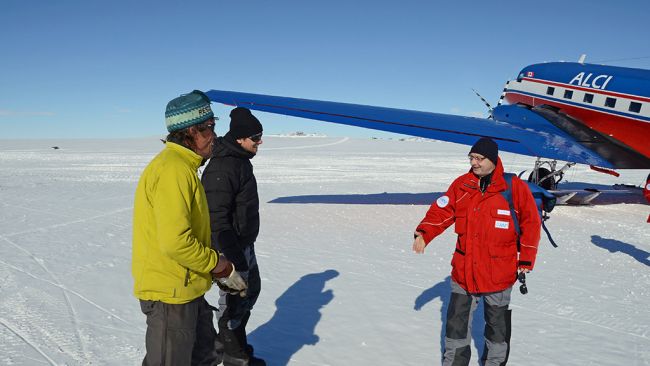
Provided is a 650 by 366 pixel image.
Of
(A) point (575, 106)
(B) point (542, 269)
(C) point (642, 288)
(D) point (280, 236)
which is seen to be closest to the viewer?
(C) point (642, 288)

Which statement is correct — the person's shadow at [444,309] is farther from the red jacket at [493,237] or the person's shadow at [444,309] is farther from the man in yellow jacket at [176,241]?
the man in yellow jacket at [176,241]

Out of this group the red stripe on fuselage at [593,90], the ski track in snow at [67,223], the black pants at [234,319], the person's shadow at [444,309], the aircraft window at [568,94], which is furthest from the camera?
the aircraft window at [568,94]

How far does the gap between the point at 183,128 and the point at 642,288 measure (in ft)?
21.4

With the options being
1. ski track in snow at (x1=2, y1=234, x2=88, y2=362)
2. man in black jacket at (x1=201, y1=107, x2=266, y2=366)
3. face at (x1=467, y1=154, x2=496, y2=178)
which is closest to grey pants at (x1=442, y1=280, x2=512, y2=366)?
face at (x1=467, y1=154, x2=496, y2=178)

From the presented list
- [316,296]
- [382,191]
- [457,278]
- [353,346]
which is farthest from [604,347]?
[382,191]

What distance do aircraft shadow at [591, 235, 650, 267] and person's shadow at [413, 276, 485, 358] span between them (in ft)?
12.2

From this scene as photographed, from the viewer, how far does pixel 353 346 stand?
4227 mm

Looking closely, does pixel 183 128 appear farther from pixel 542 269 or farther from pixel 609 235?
pixel 609 235

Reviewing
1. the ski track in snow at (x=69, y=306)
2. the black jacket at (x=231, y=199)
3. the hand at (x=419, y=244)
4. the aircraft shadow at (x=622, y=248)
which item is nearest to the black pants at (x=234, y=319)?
the black jacket at (x=231, y=199)

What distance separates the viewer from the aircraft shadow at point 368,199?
1223 cm

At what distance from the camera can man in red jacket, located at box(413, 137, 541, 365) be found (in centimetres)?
332

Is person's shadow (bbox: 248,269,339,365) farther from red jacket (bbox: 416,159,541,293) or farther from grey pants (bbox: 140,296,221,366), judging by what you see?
red jacket (bbox: 416,159,541,293)

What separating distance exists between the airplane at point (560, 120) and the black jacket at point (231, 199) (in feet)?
27.8

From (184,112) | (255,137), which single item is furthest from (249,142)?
(184,112)
